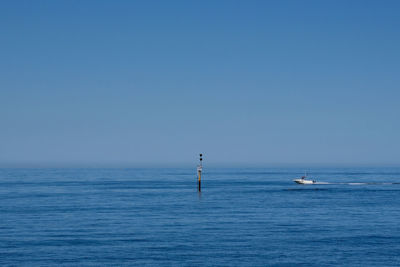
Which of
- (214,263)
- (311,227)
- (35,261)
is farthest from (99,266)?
(311,227)

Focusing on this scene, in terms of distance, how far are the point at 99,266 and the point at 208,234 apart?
19.3 meters

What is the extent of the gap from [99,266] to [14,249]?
12.0 metres

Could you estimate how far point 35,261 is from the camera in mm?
50344

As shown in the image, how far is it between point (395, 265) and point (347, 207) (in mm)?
50068

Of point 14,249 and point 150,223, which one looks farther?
point 150,223

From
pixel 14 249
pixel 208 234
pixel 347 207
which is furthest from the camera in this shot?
pixel 347 207

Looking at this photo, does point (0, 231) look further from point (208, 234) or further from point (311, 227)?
point (311, 227)

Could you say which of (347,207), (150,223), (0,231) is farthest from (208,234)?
(347,207)

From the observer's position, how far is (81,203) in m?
104

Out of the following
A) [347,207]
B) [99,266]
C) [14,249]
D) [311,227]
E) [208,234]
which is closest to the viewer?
[99,266]

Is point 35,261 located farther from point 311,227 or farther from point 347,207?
point 347,207

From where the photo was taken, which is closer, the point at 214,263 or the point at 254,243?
the point at 214,263

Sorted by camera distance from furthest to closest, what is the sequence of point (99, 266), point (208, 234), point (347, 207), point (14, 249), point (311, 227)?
1. point (347, 207)
2. point (311, 227)
3. point (208, 234)
4. point (14, 249)
5. point (99, 266)

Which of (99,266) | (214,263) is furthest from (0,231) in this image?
(214,263)
